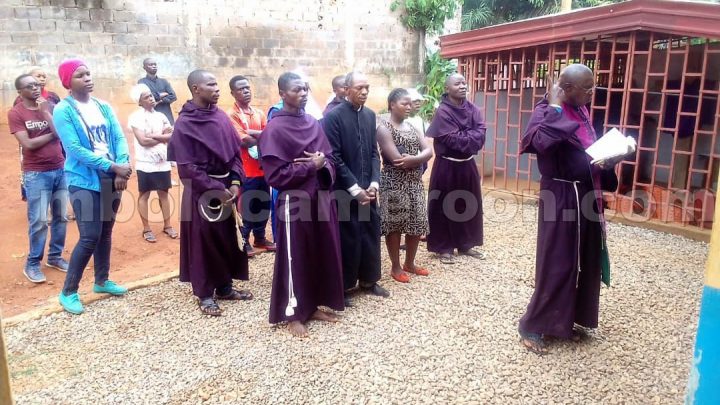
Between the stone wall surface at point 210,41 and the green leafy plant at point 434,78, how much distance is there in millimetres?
369

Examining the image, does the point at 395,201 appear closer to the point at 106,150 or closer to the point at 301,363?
the point at 301,363

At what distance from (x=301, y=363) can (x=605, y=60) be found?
7453 millimetres

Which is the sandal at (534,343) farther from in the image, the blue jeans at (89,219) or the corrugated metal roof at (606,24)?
the corrugated metal roof at (606,24)

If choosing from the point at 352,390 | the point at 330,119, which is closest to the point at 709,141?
the point at 330,119

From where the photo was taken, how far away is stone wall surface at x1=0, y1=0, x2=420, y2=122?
9859 mm

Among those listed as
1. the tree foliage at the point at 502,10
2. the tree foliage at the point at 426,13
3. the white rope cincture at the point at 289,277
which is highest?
the tree foliage at the point at 502,10

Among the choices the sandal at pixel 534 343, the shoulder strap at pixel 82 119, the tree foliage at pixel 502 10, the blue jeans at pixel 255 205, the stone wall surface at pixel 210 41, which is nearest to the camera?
the sandal at pixel 534 343

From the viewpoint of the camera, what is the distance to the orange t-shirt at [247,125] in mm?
5457

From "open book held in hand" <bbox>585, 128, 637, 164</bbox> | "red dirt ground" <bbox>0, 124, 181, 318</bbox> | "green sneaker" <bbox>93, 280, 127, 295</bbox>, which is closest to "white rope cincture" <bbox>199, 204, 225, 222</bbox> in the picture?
"green sneaker" <bbox>93, 280, 127, 295</bbox>

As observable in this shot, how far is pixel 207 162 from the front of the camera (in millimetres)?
4109

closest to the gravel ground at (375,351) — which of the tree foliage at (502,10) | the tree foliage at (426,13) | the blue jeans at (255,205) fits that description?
the blue jeans at (255,205)

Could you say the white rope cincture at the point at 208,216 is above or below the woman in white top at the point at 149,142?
below

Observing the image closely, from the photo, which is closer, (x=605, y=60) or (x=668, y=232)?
(x=668, y=232)

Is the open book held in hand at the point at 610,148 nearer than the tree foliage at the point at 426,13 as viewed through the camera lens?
Yes
